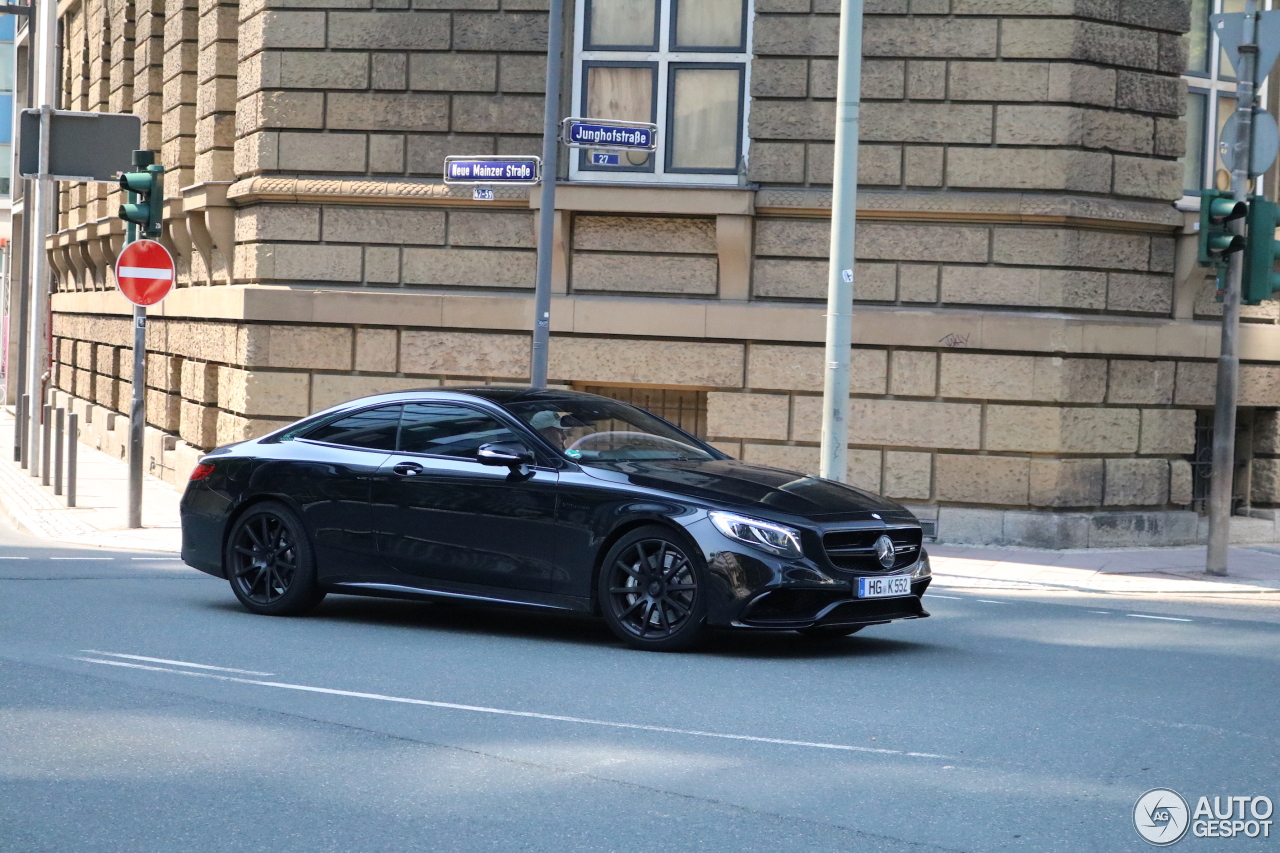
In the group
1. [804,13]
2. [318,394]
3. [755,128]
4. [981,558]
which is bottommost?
[981,558]

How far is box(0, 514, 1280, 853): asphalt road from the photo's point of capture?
541 centimetres

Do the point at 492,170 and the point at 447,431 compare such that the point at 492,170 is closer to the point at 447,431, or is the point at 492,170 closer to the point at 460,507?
the point at 447,431

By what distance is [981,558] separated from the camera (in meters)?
14.6

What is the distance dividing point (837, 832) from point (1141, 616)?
659 cm

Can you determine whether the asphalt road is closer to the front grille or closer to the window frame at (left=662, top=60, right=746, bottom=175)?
the front grille

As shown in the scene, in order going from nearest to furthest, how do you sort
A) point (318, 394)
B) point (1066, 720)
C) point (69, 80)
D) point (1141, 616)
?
1. point (1066, 720)
2. point (1141, 616)
3. point (318, 394)
4. point (69, 80)

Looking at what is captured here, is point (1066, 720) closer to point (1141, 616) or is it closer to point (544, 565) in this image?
point (544, 565)

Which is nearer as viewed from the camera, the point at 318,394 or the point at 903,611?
the point at 903,611

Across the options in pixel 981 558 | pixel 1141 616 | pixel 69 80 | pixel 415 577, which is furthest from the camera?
pixel 69 80

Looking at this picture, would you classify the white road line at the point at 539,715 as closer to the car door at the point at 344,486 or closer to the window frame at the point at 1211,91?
the car door at the point at 344,486

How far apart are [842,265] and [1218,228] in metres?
3.20

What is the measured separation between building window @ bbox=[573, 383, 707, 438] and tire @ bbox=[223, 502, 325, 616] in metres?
6.61

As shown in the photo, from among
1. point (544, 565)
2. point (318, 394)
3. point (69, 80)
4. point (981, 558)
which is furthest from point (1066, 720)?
point (69, 80)

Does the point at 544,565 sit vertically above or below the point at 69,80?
below
